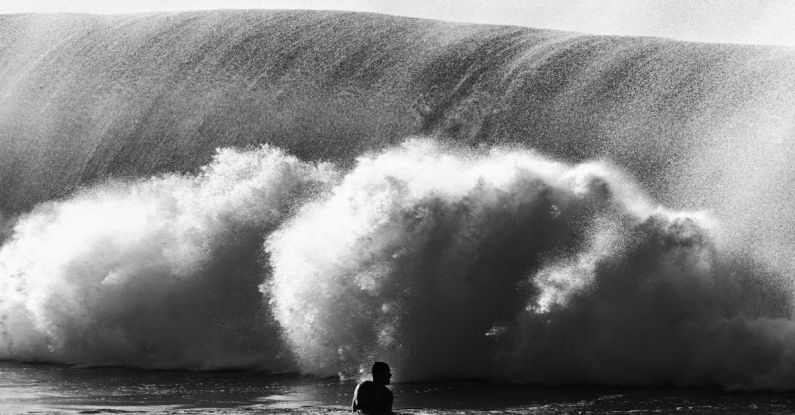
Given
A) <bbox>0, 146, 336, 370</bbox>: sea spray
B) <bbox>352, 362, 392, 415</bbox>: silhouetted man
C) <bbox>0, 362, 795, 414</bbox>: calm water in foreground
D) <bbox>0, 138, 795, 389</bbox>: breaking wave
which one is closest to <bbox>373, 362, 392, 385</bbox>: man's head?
<bbox>352, 362, 392, 415</bbox>: silhouetted man

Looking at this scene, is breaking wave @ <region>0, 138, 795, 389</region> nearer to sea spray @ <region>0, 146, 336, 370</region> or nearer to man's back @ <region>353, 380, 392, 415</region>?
sea spray @ <region>0, 146, 336, 370</region>

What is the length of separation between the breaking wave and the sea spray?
1.5 inches

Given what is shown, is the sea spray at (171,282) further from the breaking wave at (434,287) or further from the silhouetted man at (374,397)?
the silhouetted man at (374,397)

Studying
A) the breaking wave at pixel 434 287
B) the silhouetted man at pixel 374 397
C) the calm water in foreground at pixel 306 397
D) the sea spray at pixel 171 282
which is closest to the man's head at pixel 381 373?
the silhouetted man at pixel 374 397

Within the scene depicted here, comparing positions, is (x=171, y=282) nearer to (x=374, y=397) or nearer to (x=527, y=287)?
(x=527, y=287)

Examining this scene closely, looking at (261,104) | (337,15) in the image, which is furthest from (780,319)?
(337,15)

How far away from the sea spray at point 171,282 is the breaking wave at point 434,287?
1.5 inches

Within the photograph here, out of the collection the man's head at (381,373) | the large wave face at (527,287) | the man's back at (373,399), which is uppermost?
the large wave face at (527,287)

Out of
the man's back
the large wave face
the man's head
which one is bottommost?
the man's back

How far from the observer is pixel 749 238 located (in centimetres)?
2203

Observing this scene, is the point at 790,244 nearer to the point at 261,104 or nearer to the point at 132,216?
the point at 132,216

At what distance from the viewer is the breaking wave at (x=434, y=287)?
20234mm

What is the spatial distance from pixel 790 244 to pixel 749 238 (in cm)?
89

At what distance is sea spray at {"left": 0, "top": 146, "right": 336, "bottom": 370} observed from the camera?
78.7 feet
